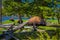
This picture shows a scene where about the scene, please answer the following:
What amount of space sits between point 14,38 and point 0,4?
6.51 meters

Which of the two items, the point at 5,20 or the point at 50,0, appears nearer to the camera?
the point at 50,0

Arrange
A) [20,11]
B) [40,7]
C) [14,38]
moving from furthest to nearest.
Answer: [20,11]
[40,7]
[14,38]

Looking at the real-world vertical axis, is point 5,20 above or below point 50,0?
below

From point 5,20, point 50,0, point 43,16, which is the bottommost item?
point 5,20

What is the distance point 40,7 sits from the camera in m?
10.9

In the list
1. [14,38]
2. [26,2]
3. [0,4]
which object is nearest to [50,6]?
[26,2]

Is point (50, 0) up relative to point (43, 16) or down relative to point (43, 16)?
up

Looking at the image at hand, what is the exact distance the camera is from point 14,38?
7.15m

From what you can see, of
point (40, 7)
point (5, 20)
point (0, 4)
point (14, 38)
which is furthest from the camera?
point (5, 20)

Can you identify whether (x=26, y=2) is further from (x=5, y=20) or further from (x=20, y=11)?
(x=5, y=20)

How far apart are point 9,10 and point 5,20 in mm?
5503

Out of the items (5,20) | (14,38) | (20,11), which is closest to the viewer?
(14,38)

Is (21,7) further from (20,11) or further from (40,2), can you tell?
(40,2)

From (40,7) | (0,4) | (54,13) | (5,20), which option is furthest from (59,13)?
(5,20)
